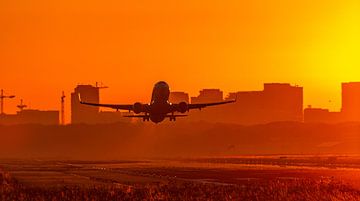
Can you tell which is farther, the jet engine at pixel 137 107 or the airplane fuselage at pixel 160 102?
the airplane fuselage at pixel 160 102

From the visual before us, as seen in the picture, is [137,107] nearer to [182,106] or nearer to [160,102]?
[160,102]

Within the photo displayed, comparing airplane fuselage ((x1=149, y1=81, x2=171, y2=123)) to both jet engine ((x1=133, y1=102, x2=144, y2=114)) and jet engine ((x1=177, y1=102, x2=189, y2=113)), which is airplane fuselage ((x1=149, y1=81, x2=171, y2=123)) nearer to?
jet engine ((x1=133, y1=102, x2=144, y2=114))

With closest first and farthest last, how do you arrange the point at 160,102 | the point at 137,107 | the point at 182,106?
the point at 182,106 → the point at 137,107 → the point at 160,102

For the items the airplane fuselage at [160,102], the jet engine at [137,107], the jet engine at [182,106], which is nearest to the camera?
the jet engine at [182,106]

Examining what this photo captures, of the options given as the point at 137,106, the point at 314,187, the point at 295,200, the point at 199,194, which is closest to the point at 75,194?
the point at 199,194

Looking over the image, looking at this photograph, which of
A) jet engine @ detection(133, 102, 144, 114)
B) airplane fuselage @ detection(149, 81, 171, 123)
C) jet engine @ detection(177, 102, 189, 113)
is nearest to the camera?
jet engine @ detection(177, 102, 189, 113)

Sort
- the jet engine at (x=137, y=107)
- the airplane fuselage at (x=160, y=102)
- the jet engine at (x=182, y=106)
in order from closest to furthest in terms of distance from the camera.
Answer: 1. the jet engine at (x=182, y=106)
2. the jet engine at (x=137, y=107)
3. the airplane fuselage at (x=160, y=102)

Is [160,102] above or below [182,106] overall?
above

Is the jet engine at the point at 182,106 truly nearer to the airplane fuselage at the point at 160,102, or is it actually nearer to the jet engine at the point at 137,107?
the airplane fuselage at the point at 160,102

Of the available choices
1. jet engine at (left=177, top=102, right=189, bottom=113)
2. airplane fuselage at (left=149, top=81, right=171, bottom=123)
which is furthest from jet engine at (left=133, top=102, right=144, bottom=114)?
jet engine at (left=177, top=102, right=189, bottom=113)

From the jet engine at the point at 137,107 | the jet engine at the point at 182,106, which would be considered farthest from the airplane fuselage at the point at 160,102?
the jet engine at the point at 182,106

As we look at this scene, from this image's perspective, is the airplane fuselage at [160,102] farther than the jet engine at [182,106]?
Yes

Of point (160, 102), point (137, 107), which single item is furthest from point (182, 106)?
point (137, 107)

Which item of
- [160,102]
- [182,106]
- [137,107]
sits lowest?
[137,107]
